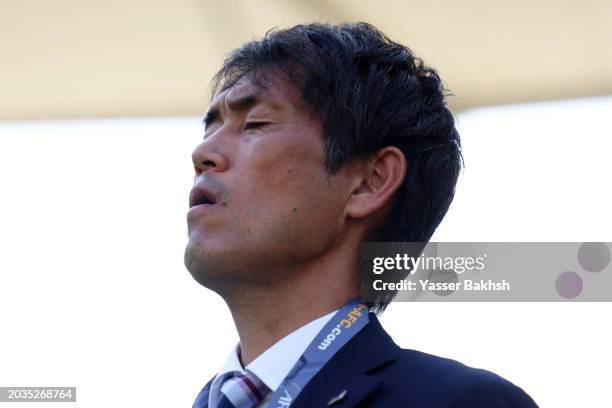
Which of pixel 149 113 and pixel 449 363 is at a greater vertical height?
pixel 149 113

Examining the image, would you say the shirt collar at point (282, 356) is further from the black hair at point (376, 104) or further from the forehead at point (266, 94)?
the forehead at point (266, 94)

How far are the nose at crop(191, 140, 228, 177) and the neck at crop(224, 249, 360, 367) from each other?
9.1 inches

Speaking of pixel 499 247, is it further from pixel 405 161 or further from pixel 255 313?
pixel 255 313

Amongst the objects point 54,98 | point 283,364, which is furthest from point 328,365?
point 54,98

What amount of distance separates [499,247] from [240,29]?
1785mm

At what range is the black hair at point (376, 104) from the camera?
6.79 ft

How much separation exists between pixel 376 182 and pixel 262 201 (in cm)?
28

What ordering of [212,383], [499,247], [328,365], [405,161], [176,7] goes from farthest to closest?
[176,7]
[499,247]
[405,161]
[212,383]
[328,365]

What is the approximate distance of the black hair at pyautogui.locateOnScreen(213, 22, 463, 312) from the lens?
2068mm

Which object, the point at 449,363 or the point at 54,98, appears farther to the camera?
the point at 54,98

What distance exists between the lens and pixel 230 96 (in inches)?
82.8

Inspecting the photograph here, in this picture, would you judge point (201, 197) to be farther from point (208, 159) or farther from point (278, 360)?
point (278, 360)

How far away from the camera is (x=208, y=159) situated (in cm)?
195

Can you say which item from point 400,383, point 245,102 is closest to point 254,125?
point 245,102
